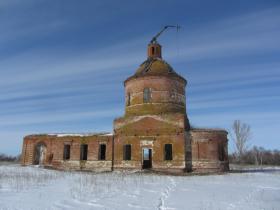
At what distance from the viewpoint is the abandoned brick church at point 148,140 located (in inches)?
894

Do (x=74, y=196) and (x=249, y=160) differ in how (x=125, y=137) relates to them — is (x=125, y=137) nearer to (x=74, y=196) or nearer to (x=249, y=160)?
(x=74, y=196)

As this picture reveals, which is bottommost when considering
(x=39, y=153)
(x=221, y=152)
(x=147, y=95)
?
(x=39, y=153)

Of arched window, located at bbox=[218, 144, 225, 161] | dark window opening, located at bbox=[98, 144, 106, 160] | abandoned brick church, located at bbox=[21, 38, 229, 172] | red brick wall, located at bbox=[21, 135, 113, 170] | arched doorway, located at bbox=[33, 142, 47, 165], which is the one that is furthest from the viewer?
arched doorway, located at bbox=[33, 142, 47, 165]

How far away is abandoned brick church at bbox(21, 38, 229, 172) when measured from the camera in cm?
2272

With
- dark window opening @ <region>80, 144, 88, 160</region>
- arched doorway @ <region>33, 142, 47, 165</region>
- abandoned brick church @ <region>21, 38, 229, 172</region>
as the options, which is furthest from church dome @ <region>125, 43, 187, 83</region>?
arched doorway @ <region>33, 142, 47, 165</region>

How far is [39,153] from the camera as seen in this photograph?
2855 centimetres

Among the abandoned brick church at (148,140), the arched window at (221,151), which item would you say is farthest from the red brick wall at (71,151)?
the arched window at (221,151)

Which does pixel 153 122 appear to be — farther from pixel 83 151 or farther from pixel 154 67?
pixel 83 151

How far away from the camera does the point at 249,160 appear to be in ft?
180

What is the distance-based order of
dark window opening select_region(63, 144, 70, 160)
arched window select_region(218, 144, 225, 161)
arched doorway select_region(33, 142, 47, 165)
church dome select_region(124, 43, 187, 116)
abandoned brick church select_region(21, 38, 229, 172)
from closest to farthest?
abandoned brick church select_region(21, 38, 229, 172), arched window select_region(218, 144, 225, 161), church dome select_region(124, 43, 187, 116), dark window opening select_region(63, 144, 70, 160), arched doorway select_region(33, 142, 47, 165)

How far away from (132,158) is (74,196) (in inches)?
553

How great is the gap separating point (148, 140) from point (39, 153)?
38.4 ft

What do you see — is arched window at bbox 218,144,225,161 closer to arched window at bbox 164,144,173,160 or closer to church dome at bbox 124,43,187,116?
arched window at bbox 164,144,173,160

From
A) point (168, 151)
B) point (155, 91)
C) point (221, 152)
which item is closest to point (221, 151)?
point (221, 152)
